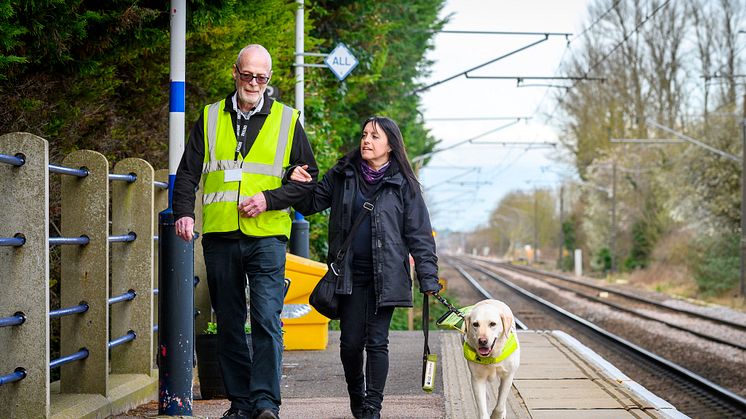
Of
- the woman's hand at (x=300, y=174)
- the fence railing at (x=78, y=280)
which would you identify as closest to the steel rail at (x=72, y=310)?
the fence railing at (x=78, y=280)

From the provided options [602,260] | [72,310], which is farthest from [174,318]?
[602,260]

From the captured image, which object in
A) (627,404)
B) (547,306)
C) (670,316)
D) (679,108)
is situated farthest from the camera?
(679,108)

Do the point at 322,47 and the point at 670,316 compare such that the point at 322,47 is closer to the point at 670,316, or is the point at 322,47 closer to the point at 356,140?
the point at 356,140

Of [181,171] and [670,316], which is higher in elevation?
[181,171]

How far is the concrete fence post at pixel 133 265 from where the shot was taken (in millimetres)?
8203

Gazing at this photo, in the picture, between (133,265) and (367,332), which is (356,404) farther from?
(133,265)

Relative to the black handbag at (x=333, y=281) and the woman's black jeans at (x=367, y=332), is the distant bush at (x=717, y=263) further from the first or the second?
the black handbag at (x=333, y=281)

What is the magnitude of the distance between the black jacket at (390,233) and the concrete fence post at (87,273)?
4.18 ft

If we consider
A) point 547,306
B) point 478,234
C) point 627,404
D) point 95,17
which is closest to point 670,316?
point 547,306

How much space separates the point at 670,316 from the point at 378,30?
429 inches

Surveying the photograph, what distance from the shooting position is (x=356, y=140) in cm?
3084

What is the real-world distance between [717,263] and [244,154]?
34030mm

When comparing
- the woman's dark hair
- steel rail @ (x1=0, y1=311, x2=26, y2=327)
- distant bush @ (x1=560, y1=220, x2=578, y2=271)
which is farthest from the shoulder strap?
distant bush @ (x1=560, y1=220, x2=578, y2=271)

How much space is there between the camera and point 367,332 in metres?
7.02
